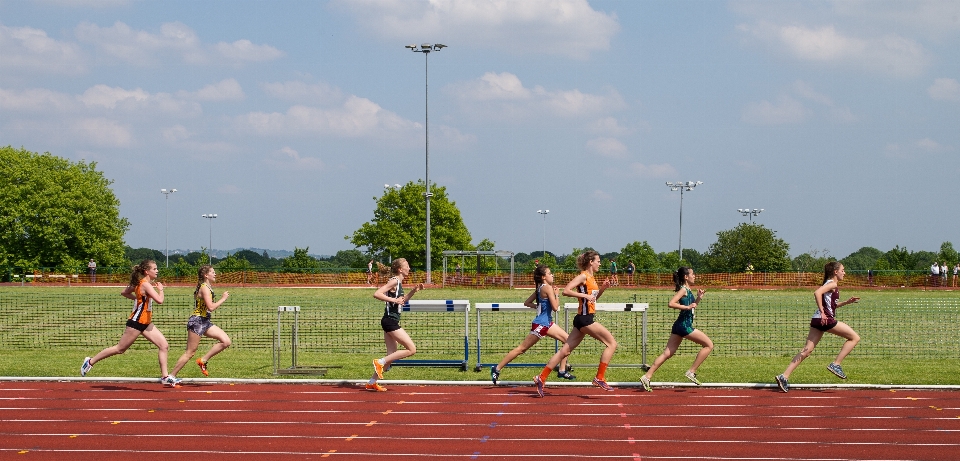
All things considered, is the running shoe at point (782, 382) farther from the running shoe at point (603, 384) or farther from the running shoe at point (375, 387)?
the running shoe at point (375, 387)

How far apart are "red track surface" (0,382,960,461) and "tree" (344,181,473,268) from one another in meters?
68.0

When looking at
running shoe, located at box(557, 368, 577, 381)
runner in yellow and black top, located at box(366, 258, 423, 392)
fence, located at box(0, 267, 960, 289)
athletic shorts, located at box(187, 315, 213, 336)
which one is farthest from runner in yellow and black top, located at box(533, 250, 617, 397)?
fence, located at box(0, 267, 960, 289)

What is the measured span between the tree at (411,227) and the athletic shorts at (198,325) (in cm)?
6703

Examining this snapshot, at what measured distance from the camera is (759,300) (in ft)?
123

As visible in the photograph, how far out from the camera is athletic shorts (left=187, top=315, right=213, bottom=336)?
40.8ft

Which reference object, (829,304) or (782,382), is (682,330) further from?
(829,304)

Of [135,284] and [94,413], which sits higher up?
[135,284]

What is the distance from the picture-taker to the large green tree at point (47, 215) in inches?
2653

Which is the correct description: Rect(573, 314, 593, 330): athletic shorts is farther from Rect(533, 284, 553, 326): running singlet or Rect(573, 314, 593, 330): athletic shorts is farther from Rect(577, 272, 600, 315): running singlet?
Rect(533, 284, 553, 326): running singlet

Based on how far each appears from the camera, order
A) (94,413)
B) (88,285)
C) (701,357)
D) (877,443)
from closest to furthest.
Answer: (877,443) → (94,413) → (701,357) → (88,285)

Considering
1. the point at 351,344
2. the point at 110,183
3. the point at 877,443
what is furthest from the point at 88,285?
the point at 877,443

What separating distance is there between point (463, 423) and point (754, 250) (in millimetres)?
65582

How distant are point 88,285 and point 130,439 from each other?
44.9 m

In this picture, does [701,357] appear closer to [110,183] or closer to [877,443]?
[877,443]
